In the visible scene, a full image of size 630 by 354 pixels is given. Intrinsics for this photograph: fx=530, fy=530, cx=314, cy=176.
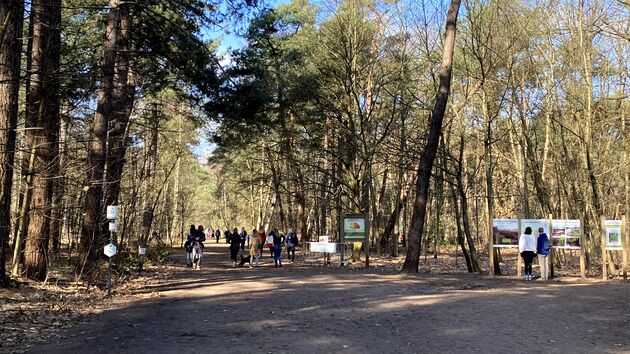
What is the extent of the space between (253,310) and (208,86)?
9338 millimetres

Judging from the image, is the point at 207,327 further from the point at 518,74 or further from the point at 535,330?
the point at 518,74

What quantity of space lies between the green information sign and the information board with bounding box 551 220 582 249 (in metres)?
7.30

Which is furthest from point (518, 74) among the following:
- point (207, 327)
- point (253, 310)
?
point (207, 327)

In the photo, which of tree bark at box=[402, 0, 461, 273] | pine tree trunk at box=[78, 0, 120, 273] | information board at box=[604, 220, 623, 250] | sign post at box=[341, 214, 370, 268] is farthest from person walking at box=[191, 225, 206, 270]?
information board at box=[604, 220, 623, 250]

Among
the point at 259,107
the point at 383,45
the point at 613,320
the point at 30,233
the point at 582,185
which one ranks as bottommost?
the point at 613,320

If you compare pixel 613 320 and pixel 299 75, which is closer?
pixel 613 320

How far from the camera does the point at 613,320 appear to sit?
9062mm

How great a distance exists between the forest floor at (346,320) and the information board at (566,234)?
2821 millimetres

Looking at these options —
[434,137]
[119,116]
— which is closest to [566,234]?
[434,137]

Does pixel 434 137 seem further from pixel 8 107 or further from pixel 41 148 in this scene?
pixel 8 107

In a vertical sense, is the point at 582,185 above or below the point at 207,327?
above

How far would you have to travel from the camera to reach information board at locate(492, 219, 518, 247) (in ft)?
57.5

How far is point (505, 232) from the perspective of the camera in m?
17.7

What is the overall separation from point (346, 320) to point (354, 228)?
1255cm
